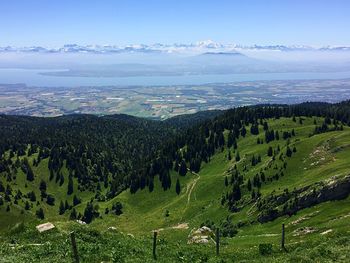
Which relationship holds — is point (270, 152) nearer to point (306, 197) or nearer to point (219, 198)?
point (219, 198)

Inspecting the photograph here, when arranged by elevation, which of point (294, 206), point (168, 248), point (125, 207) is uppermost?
point (168, 248)

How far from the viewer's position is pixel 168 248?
41562mm

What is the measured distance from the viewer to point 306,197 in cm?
9538

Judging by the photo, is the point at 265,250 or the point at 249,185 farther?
the point at 249,185

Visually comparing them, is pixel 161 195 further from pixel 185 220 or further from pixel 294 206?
pixel 294 206

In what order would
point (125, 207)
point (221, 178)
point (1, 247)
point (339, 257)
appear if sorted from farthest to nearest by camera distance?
point (125, 207)
point (221, 178)
point (1, 247)
point (339, 257)

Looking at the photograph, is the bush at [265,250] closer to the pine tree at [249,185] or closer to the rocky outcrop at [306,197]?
the rocky outcrop at [306,197]

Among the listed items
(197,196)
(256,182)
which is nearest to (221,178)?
(197,196)

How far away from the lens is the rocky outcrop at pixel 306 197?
290ft

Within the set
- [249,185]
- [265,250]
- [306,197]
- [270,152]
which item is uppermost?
[265,250]

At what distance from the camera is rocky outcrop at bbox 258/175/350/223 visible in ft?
290

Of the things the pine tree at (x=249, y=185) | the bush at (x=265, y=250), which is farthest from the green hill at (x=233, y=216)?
the pine tree at (x=249, y=185)

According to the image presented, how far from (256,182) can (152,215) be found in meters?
42.4

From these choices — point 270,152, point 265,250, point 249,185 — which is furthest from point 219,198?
point 265,250
